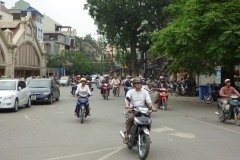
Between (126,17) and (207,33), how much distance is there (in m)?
28.3

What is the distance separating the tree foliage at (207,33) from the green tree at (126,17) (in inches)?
930

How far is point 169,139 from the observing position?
11.0m

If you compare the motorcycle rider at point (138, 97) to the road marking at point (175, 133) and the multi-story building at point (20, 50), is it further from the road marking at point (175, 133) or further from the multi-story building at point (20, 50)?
the multi-story building at point (20, 50)

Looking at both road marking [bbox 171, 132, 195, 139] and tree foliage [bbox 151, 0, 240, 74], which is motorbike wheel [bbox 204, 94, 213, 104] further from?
road marking [bbox 171, 132, 195, 139]

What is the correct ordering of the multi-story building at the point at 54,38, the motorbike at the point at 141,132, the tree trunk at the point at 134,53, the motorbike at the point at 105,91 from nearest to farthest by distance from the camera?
the motorbike at the point at 141,132 < the motorbike at the point at 105,91 < the tree trunk at the point at 134,53 < the multi-story building at the point at 54,38

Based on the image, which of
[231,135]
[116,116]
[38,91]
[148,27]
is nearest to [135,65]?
[148,27]

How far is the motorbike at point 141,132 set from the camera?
8164 mm

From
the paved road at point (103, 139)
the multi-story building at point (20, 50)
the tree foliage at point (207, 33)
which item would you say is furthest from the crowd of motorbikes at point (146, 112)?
the multi-story building at point (20, 50)

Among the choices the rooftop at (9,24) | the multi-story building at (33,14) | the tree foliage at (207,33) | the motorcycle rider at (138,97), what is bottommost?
the motorcycle rider at (138,97)

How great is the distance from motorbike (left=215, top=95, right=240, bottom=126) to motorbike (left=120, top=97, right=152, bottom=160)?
6.66 meters

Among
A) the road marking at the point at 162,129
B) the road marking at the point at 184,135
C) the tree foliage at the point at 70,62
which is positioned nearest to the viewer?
the road marking at the point at 184,135

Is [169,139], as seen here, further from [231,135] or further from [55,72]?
[55,72]

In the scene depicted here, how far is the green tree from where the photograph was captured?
47.0 meters

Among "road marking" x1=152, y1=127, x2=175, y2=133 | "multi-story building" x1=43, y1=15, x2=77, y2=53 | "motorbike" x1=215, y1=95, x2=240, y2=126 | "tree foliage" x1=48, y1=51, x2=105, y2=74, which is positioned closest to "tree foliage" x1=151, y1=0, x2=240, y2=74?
"motorbike" x1=215, y1=95, x2=240, y2=126
